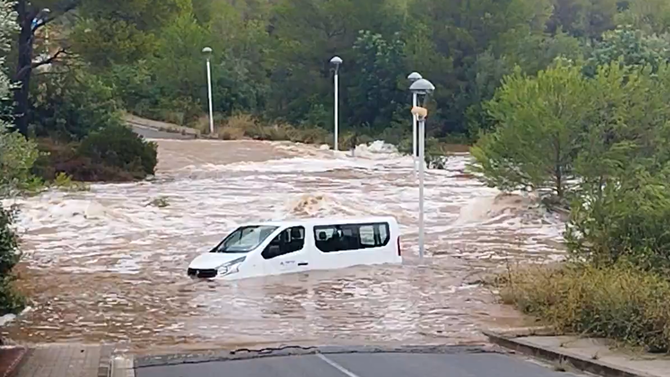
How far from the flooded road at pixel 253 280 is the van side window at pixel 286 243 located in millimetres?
689

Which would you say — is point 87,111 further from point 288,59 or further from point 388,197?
point 288,59

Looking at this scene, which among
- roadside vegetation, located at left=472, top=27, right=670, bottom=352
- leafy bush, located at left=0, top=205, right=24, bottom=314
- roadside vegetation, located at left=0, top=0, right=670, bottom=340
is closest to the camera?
leafy bush, located at left=0, top=205, right=24, bottom=314

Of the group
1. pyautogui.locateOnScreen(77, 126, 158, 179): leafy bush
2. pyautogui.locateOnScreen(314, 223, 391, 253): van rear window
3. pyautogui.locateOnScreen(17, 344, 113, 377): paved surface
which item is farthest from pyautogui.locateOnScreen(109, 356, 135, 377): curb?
pyautogui.locateOnScreen(77, 126, 158, 179): leafy bush

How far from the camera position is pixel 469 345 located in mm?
16891

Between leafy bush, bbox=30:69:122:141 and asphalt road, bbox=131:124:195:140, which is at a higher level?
leafy bush, bbox=30:69:122:141

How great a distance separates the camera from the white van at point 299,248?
24641 millimetres

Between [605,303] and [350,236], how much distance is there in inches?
421

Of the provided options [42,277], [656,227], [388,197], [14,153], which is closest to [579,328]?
[656,227]

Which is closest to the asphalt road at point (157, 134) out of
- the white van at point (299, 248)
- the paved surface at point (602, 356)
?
the white van at point (299, 248)

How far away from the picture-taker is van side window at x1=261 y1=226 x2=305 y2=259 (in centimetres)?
2498

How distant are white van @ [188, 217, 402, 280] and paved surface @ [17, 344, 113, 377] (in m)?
8.17

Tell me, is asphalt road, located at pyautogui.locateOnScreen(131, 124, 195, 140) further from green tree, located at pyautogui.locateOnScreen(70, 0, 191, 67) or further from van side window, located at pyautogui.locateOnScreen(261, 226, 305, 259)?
van side window, located at pyautogui.locateOnScreen(261, 226, 305, 259)

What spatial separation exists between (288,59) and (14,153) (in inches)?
2607

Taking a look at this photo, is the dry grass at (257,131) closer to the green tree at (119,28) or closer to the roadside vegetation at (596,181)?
the roadside vegetation at (596,181)
